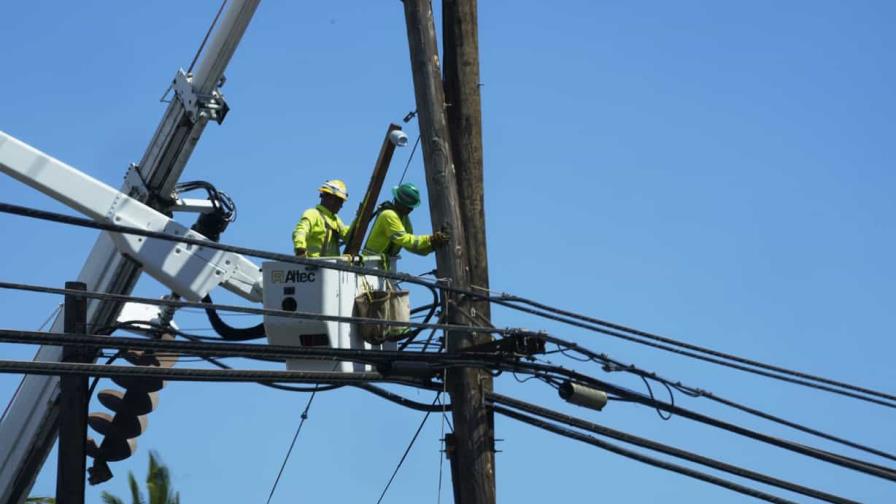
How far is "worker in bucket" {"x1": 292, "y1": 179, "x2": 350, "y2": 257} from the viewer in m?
11.7

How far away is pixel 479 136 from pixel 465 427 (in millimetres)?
2117

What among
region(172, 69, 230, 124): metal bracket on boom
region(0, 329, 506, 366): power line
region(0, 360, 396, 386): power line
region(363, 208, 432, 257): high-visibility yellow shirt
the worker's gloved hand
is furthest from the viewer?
region(172, 69, 230, 124): metal bracket on boom

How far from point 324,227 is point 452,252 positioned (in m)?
1.76

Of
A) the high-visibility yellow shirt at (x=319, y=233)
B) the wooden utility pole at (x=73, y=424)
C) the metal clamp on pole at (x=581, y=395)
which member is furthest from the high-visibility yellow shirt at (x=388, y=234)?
the wooden utility pole at (x=73, y=424)

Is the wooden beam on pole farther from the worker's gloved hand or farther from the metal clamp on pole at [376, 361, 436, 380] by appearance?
the metal clamp on pole at [376, 361, 436, 380]

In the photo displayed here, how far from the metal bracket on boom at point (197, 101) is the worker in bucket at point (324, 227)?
1459 mm

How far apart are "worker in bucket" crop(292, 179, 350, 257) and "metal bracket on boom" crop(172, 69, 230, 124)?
1.46 metres

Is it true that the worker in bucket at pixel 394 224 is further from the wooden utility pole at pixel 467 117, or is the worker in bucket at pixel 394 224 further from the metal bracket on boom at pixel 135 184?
the metal bracket on boom at pixel 135 184

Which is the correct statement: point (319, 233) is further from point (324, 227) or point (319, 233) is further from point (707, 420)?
point (707, 420)

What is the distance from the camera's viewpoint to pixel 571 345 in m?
10.1

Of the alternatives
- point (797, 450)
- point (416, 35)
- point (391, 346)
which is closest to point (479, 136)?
point (416, 35)

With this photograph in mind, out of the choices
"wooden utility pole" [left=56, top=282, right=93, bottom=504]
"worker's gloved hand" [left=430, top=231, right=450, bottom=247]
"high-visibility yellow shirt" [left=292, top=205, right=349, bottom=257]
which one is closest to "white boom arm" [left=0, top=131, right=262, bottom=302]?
"high-visibility yellow shirt" [left=292, top=205, right=349, bottom=257]

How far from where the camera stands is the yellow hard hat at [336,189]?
12.1 m

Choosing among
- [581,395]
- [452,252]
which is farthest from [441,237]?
[581,395]
